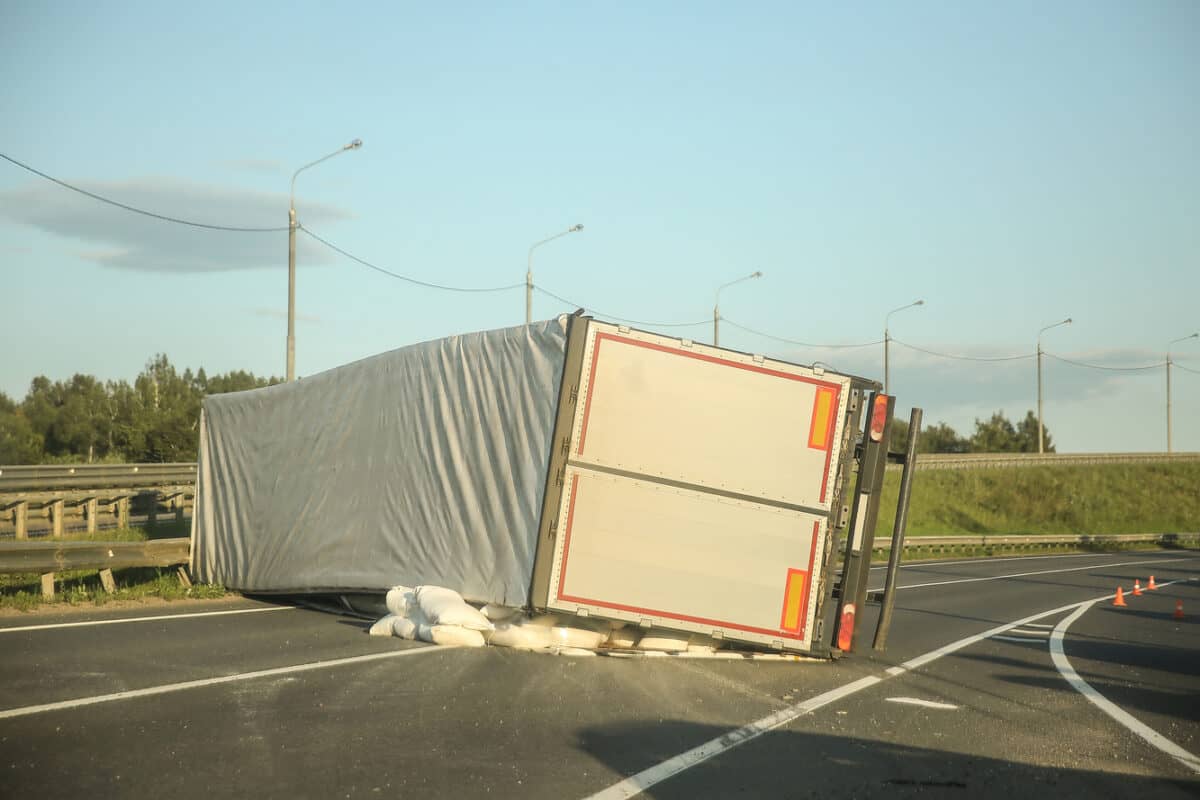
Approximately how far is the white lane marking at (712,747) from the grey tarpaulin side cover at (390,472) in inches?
109

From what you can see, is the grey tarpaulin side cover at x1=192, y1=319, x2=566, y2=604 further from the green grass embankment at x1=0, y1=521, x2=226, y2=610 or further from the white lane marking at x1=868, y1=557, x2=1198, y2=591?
the white lane marking at x1=868, y1=557, x2=1198, y2=591

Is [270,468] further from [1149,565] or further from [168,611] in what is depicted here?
[1149,565]

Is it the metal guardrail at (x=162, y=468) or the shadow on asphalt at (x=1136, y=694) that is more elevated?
the metal guardrail at (x=162, y=468)

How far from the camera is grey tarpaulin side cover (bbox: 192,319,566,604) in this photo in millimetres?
10539

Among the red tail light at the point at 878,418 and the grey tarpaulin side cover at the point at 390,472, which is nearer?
the red tail light at the point at 878,418

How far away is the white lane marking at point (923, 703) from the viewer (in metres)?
8.46

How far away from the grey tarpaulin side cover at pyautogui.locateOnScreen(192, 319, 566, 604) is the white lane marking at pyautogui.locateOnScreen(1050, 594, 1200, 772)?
470cm

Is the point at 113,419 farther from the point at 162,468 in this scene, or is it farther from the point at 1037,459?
the point at 1037,459

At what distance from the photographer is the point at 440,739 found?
672 cm

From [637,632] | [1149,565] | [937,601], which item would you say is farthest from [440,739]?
[1149,565]

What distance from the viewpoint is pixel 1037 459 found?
63.0 metres

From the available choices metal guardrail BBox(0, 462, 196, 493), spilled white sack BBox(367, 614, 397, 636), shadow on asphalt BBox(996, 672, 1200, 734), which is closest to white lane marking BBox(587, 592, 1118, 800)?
shadow on asphalt BBox(996, 672, 1200, 734)

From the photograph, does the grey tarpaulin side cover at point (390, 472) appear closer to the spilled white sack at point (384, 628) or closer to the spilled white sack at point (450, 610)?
the spilled white sack at point (450, 610)

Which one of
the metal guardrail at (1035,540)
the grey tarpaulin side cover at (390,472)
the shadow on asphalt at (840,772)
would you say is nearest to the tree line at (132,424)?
the metal guardrail at (1035,540)
